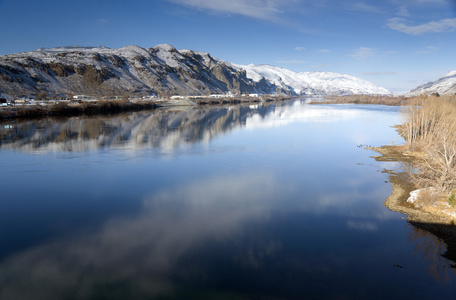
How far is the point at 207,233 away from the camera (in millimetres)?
10992

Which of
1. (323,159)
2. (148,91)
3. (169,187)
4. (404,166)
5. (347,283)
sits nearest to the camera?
(347,283)

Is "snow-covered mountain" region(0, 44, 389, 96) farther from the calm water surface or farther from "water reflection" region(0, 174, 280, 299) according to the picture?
"water reflection" region(0, 174, 280, 299)

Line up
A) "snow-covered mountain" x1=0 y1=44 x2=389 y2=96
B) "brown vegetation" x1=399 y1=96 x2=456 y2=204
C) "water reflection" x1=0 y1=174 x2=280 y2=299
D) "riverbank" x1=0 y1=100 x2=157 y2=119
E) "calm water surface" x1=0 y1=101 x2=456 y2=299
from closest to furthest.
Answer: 1. "water reflection" x1=0 y1=174 x2=280 y2=299
2. "calm water surface" x1=0 y1=101 x2=456 y2=299
3. "brown vegetation" x1=399 y1=96 x2=456 y2=204
4. "riverbank" x1=0 y1=100 x2=157 y2=119
5. "snow-covered mountain" x1=0 y1=44 x2=389 y2=96

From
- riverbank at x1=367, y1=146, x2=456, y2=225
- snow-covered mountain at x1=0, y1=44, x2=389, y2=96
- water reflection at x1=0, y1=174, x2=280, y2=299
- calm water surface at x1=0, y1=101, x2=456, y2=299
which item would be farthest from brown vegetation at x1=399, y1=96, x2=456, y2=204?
snow-covered mountain at x1=0, y1=44, x2=389, y2=96

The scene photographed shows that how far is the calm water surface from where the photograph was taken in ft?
27.1

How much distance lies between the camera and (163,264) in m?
9.06

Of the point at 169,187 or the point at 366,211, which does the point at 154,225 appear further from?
the point at 366,211

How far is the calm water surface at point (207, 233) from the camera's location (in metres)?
8.27

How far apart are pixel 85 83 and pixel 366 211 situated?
103041 mm

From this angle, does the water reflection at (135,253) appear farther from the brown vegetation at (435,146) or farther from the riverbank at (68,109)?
the riverbank at (68,109)

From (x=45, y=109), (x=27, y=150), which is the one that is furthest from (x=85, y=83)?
(x=27, y=150)

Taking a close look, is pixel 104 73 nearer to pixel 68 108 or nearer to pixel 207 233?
pixel 68 108

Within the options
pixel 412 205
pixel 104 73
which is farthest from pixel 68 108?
pixel 104 73

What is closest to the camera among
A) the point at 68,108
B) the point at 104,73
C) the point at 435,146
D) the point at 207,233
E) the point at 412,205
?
the point at 207,233
